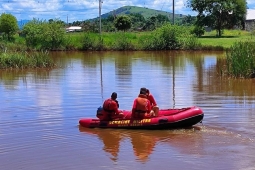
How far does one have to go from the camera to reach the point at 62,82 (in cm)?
2402

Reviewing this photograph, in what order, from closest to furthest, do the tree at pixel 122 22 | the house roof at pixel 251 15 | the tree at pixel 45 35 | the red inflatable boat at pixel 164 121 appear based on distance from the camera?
the red inflatable boat at pixel 164 121, the tree at pixel 45 35, the tree at pixel 122 22, the house roof at pixel 251 15

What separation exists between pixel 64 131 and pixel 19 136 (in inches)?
49.9

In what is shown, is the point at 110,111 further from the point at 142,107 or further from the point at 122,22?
the point at 122,22

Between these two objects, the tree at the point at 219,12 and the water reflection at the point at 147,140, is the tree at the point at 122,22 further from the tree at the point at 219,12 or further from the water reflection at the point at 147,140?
the water reflection at the point at 147,140

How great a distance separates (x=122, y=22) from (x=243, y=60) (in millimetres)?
51604

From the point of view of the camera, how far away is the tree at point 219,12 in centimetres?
6636

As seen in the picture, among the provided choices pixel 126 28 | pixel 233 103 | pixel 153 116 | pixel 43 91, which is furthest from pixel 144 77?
pixel 126 28

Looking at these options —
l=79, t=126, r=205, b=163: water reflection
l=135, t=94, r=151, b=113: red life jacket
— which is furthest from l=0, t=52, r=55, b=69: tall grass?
l=135, t=94, r=151, b=113: red life jacket

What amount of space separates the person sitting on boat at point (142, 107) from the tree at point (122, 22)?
5954 centimetres

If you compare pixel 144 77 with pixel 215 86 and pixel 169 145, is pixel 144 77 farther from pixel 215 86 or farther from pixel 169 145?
pixel 169 145

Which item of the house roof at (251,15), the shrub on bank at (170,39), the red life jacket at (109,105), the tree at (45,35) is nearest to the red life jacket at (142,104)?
the red life jacket at (109,105)

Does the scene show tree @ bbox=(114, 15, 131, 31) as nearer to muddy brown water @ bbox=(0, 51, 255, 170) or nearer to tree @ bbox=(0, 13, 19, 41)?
tree @ bbox=(0, 13, 19, 41)

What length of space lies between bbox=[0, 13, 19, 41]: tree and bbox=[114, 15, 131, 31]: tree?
19.8 m

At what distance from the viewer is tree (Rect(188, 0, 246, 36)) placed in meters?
66.4
